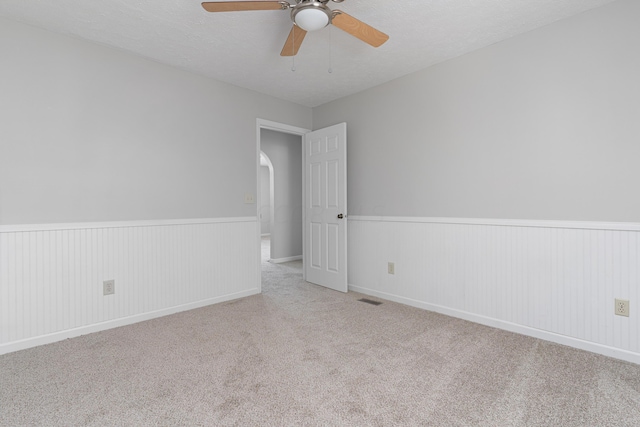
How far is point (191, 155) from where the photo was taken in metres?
3.24

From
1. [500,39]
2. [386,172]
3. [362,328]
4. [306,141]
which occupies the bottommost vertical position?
[362,328]

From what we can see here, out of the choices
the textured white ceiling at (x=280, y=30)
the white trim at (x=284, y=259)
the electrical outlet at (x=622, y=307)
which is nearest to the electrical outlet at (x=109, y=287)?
the textured white ceiling at (x=280, y=30)

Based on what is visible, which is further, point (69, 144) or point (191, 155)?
point (191, 155)

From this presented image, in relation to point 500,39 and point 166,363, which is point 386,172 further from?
point 166,363

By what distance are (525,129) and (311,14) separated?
1.91 meters

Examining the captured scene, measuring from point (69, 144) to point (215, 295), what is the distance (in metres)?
1.92

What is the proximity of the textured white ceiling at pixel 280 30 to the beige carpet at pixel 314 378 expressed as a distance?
242 cm

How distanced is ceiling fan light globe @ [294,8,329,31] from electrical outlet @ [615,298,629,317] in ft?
8.84

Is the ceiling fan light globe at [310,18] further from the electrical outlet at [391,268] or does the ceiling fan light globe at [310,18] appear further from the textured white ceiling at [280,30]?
the electrical outlet at [391,268]

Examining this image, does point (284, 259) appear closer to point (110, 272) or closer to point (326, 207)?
point (326, 207)

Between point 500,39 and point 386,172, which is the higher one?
point 500,39

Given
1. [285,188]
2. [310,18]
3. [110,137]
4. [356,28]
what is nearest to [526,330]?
[356,28]

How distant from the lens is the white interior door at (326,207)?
3.81 m

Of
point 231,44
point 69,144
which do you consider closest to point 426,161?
point 231,44
